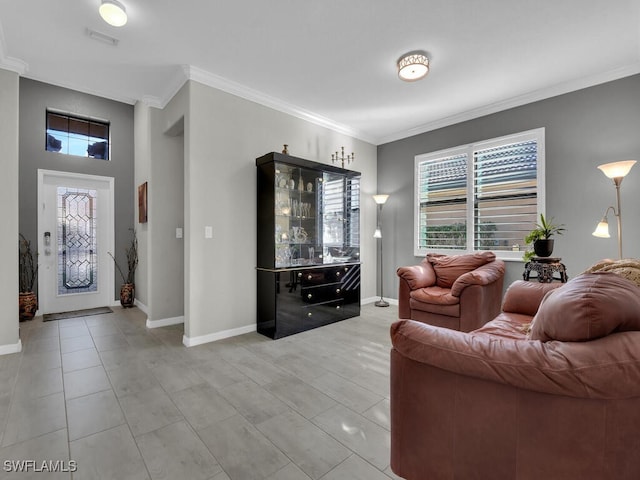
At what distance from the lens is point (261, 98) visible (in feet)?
12.2

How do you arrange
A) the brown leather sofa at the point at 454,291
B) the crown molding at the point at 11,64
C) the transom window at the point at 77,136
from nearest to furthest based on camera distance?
the crown molding at the point at 11,64 → the brown leather sofa at the point at 454,291 → the transom window at the point at 77,136

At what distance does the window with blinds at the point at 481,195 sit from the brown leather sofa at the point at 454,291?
1.81ft

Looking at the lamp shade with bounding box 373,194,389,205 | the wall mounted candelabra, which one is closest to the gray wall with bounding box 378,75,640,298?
the lamp shade with bounding box 373,194,389,205

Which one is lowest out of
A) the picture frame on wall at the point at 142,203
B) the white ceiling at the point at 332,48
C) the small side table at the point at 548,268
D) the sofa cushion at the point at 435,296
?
the sofa cushion at the point at 435,296

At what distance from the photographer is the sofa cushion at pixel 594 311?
1.00 metres

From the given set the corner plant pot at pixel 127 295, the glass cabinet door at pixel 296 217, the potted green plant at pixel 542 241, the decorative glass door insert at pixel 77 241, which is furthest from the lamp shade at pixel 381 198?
the decorative glass door insert at pixel 77 241

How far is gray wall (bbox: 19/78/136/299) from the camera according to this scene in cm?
421

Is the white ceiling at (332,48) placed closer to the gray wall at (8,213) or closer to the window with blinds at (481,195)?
the gray wall at (8,213)

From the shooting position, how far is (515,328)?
6.70ft

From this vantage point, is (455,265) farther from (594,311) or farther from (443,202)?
(594,311)

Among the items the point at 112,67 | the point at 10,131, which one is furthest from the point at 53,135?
the point at 112,67

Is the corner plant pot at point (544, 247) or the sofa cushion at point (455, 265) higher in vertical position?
the corner plant pot at point (544, 247)

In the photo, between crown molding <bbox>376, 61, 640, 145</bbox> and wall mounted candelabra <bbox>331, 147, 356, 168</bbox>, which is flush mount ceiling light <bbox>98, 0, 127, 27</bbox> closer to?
wall mounted candelabra <bbox>331, 147, 356, 168</bbox>

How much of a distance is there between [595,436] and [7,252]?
4.38 metres
